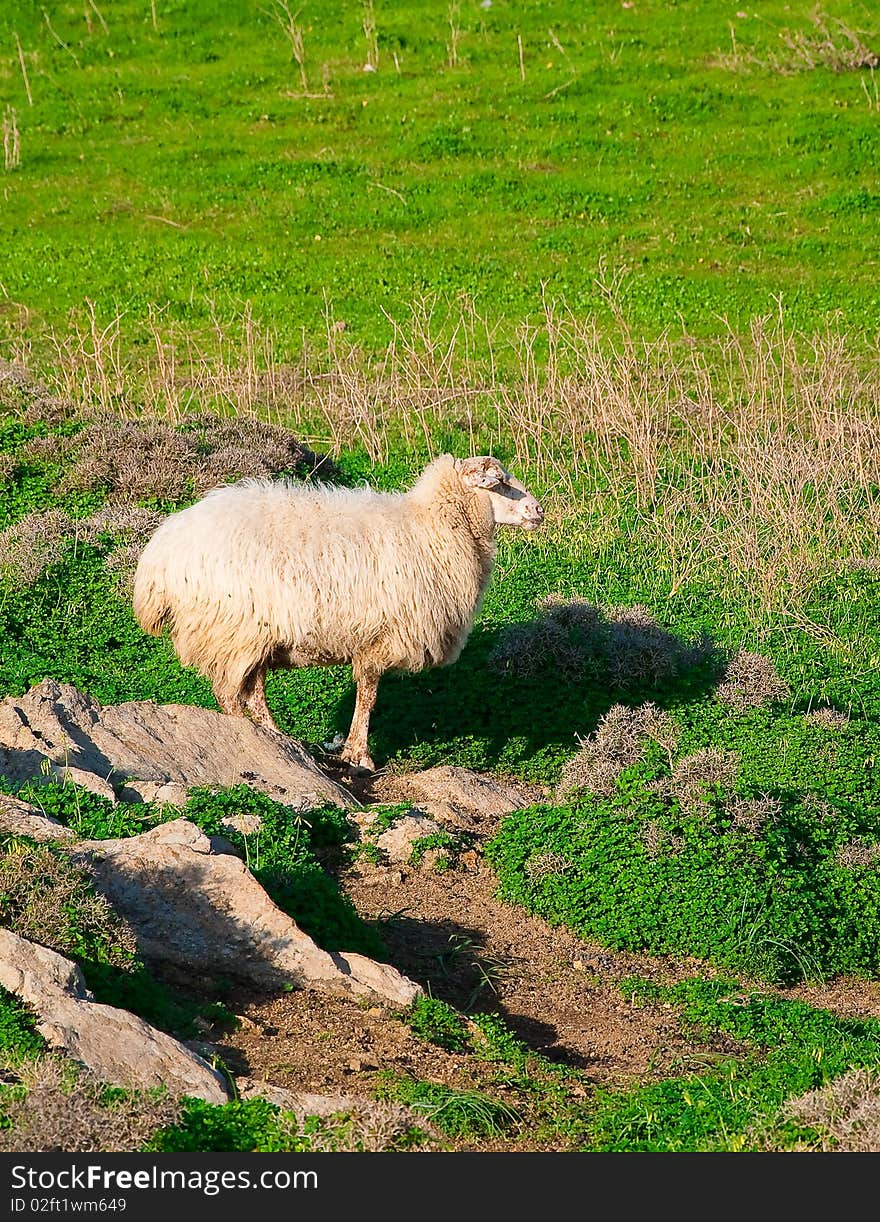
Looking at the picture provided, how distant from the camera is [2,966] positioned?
18.9ft

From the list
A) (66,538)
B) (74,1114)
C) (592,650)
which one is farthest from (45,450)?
(74,1114)

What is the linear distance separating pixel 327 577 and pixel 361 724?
1.17 meters

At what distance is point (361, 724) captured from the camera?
1047cm

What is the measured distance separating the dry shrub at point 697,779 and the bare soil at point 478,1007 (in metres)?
1.06

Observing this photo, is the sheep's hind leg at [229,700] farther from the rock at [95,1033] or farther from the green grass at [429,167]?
the green grass at [429,167]

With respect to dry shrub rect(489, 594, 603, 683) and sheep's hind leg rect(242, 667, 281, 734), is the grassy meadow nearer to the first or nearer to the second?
dry shrub rect(489, 594, 603, 683)

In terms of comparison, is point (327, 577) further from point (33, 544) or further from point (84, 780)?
point (33, 544)

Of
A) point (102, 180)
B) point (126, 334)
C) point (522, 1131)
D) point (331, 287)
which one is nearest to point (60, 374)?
point (126, 334)

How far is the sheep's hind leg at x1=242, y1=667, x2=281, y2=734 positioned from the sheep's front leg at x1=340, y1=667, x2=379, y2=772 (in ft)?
1.88

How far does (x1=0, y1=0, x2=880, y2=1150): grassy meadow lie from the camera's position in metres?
7.88

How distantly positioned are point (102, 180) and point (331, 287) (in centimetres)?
675

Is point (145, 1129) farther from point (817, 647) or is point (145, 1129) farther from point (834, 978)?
point (817, 647)

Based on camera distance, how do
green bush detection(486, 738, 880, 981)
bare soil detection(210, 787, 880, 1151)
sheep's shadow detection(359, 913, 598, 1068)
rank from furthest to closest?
green bush detection(486, 738, 880, 981) → sheep's shadow detection(359, 913, 598, 1068) → bare soil detection(210, 787, 880, 1151)

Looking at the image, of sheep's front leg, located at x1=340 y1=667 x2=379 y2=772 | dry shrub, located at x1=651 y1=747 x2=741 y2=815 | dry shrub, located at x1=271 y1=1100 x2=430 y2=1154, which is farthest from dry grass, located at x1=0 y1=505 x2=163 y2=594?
dry shrub, located at x1=271 y1=1100 x2=430 y2=1154
